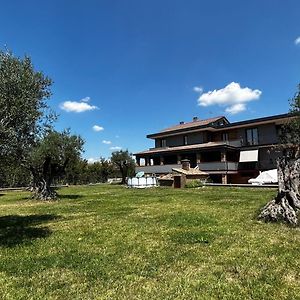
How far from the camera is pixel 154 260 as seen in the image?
8.58 meters

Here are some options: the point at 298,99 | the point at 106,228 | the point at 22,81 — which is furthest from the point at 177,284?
the point at 298,99

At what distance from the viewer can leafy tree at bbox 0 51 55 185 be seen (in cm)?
1174

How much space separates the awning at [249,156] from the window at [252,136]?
1.99m

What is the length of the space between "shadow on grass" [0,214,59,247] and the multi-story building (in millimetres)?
35466

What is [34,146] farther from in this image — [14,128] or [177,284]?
[177,284]

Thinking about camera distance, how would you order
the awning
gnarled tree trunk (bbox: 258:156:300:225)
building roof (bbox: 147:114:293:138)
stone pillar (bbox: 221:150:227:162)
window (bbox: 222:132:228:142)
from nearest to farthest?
gnarled tree trunk (bbox: 258:156:300:225), building roof (bbox: 147:114:293:138), the awning, stone pillar (bbox: 221:150:227:162), window (bbox: 222:132:228:142)

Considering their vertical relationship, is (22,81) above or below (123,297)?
above

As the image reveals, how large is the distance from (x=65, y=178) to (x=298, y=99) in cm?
5058

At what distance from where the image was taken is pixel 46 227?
14.1 m

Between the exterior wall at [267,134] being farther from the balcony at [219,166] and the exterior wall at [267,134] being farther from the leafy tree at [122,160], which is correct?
the leafy tree at [122,160]

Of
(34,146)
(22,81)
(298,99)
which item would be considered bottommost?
(34,146)

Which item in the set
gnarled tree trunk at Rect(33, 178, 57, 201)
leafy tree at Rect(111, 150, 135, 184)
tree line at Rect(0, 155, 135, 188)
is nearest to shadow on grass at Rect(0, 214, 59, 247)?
gnarled tree trunk at Rect(33, 178, 57, 201)

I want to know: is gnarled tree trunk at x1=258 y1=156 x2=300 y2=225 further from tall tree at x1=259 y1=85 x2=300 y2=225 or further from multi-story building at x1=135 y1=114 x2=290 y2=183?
multi-story building at x1=135 y1=114 x2=290 y2=183

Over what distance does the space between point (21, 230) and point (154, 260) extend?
7.31 metres
